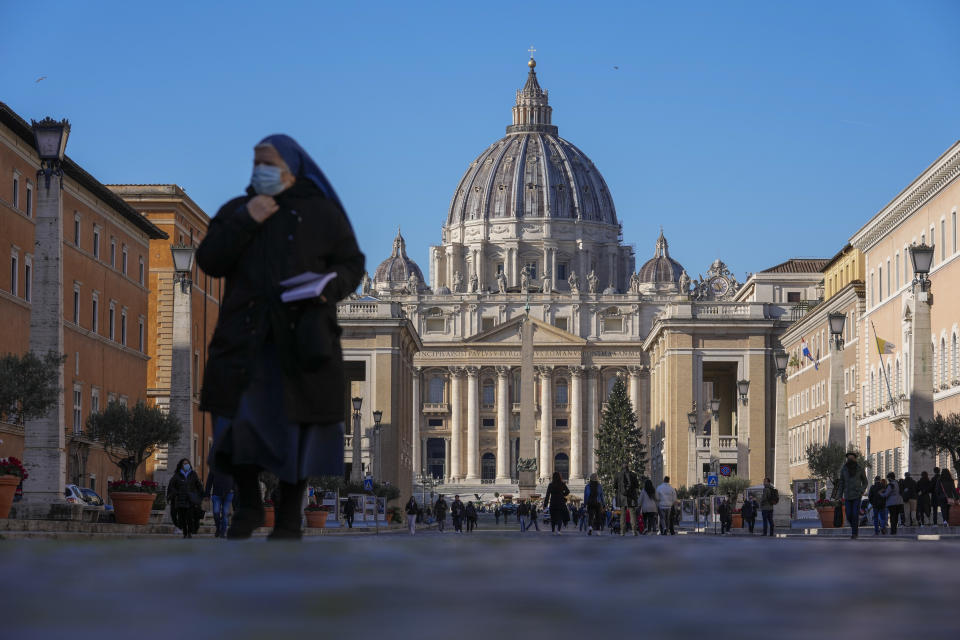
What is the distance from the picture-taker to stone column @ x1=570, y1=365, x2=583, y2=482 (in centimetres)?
16050

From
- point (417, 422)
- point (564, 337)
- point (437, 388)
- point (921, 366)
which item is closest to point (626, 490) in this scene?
point (921, 366)

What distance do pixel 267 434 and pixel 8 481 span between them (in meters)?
17.2

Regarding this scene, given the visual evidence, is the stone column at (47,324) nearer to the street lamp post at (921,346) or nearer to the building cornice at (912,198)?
the street lamp post at (921,346)

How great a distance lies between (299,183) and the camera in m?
8.11

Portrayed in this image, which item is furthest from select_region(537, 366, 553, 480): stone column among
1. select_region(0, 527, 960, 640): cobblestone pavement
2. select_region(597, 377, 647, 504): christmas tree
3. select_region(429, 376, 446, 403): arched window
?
select_region(0, 527, 960, 640): cobblestone pavement

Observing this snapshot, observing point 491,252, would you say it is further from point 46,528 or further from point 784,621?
point 784,621

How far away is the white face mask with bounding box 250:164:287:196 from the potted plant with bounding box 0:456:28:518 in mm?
16922

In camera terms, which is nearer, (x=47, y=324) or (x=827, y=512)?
Answer: (x=47, y=324)

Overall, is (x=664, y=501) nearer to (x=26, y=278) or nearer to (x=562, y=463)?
(x=26, y=278)

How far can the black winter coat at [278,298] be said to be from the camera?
7.73 meters

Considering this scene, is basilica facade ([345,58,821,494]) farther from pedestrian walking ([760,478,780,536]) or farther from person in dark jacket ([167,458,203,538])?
person in dark jacket ([167,458,203,538])

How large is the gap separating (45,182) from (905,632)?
2498 centimetres

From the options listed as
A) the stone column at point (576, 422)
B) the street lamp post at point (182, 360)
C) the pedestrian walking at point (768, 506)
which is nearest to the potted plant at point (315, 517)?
the street lamp post at point (182, 360)

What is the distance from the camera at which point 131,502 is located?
94.2ft
